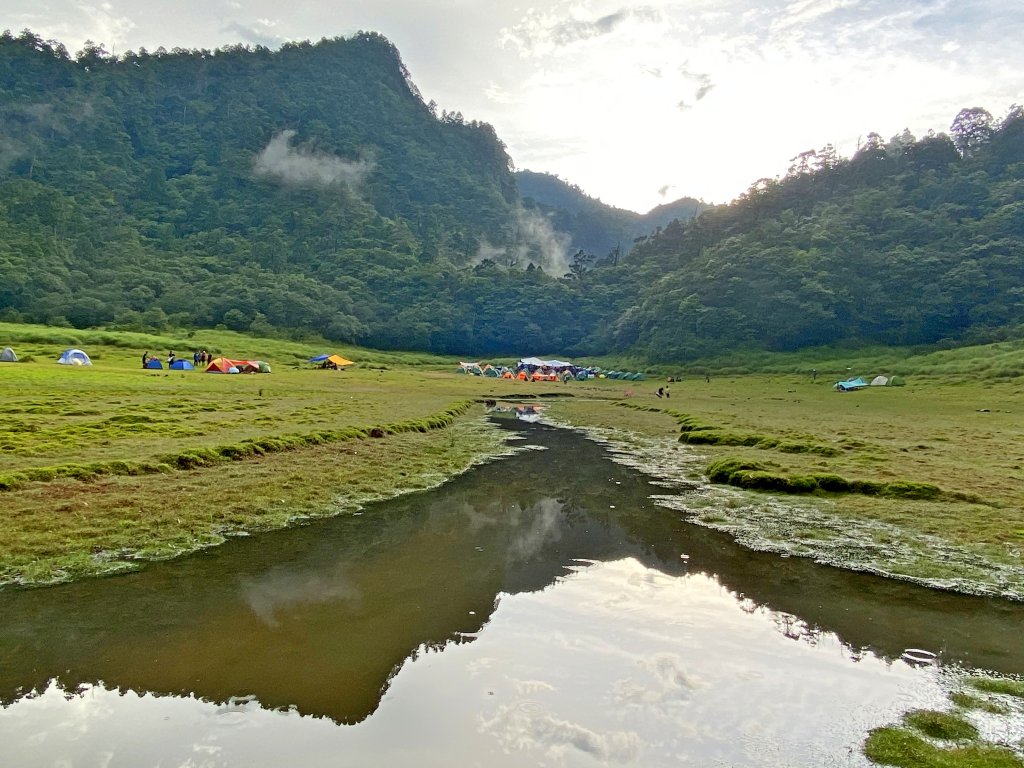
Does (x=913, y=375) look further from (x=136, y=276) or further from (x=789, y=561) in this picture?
(x=136, y=276)

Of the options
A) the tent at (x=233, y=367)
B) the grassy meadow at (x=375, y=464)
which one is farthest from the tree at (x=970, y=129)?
the tent at (x=233, y=367)

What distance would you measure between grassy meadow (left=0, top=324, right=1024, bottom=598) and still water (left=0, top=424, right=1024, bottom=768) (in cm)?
216

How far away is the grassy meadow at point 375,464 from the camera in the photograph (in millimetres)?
13992

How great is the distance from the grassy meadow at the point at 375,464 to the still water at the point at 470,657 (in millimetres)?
2155

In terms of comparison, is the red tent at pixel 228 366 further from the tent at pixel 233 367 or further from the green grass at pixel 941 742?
the green grass at pixel 941 742

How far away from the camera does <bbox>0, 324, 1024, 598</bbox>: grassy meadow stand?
14.0 m

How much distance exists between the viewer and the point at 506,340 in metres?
170

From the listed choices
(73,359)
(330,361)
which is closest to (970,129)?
(330,361)

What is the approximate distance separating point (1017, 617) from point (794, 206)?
608 feet

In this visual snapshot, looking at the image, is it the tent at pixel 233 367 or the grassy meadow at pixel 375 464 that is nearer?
the grassy meadow at pixel 375 464

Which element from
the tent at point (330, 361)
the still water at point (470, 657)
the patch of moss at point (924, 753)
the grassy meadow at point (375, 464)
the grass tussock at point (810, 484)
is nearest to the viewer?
the patch of moss at point (924, 753)

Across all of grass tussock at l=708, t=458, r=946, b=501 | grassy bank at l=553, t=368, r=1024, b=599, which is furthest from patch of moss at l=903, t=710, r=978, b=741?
grass tussock at l=708, t=458, r=946, b=501

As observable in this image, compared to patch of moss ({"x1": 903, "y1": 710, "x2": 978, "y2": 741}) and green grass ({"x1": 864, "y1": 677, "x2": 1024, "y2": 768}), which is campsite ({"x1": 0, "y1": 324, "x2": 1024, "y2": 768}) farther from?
patch of moss ({"x1": 903, "y1": 710, "x2": 978, "y2": 741})

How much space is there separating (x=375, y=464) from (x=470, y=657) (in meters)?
15.6
